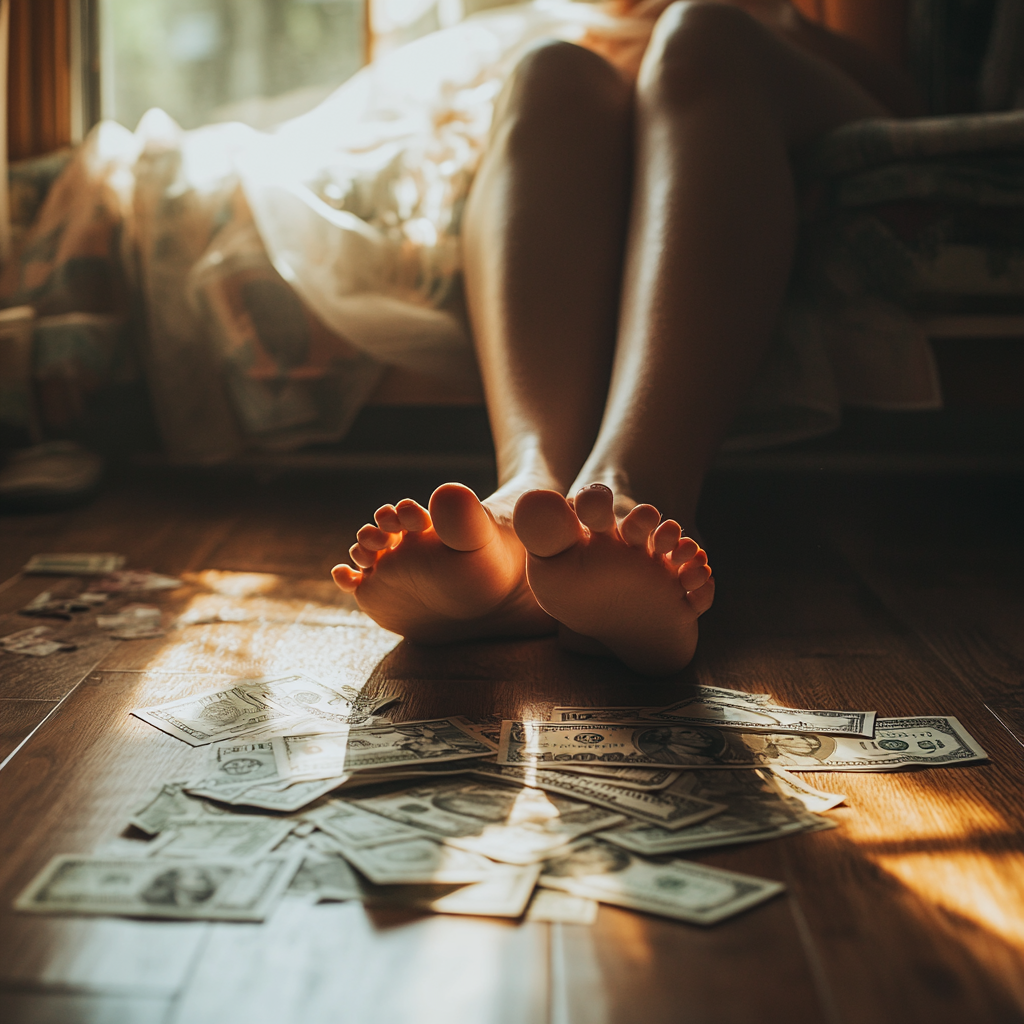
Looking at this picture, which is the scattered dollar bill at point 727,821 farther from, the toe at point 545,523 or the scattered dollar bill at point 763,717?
the toe at point 545,523

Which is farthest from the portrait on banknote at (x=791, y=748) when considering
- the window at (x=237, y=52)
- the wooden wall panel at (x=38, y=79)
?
the wooden wall panel at (x=38, y=79)

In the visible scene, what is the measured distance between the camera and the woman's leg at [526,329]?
0.83m

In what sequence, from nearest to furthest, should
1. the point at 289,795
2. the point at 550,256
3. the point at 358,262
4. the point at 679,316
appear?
the point at 289,795
the point at 679,316
the point at 550,256
the point at 358,262

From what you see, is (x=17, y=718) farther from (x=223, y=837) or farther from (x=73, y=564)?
(x=73, y=564)

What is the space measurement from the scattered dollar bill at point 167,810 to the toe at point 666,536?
383 mm

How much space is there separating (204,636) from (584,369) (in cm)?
52

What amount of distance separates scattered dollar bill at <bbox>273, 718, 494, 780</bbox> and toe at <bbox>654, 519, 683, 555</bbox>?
21 centimetres

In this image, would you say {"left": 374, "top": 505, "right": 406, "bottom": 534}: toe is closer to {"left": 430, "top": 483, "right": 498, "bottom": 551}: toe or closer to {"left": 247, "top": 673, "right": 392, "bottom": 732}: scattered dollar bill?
{"left": 430, "top": 483, "right": 498, "bottom": 551}: toe

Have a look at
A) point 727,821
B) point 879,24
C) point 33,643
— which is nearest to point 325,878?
point 727,821

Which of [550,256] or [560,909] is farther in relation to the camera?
[550,256]

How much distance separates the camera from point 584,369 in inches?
41.7

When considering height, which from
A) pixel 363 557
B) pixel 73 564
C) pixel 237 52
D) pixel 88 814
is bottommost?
pixel 73 564

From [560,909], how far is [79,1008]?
10.3 inches

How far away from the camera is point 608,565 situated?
762 mm
